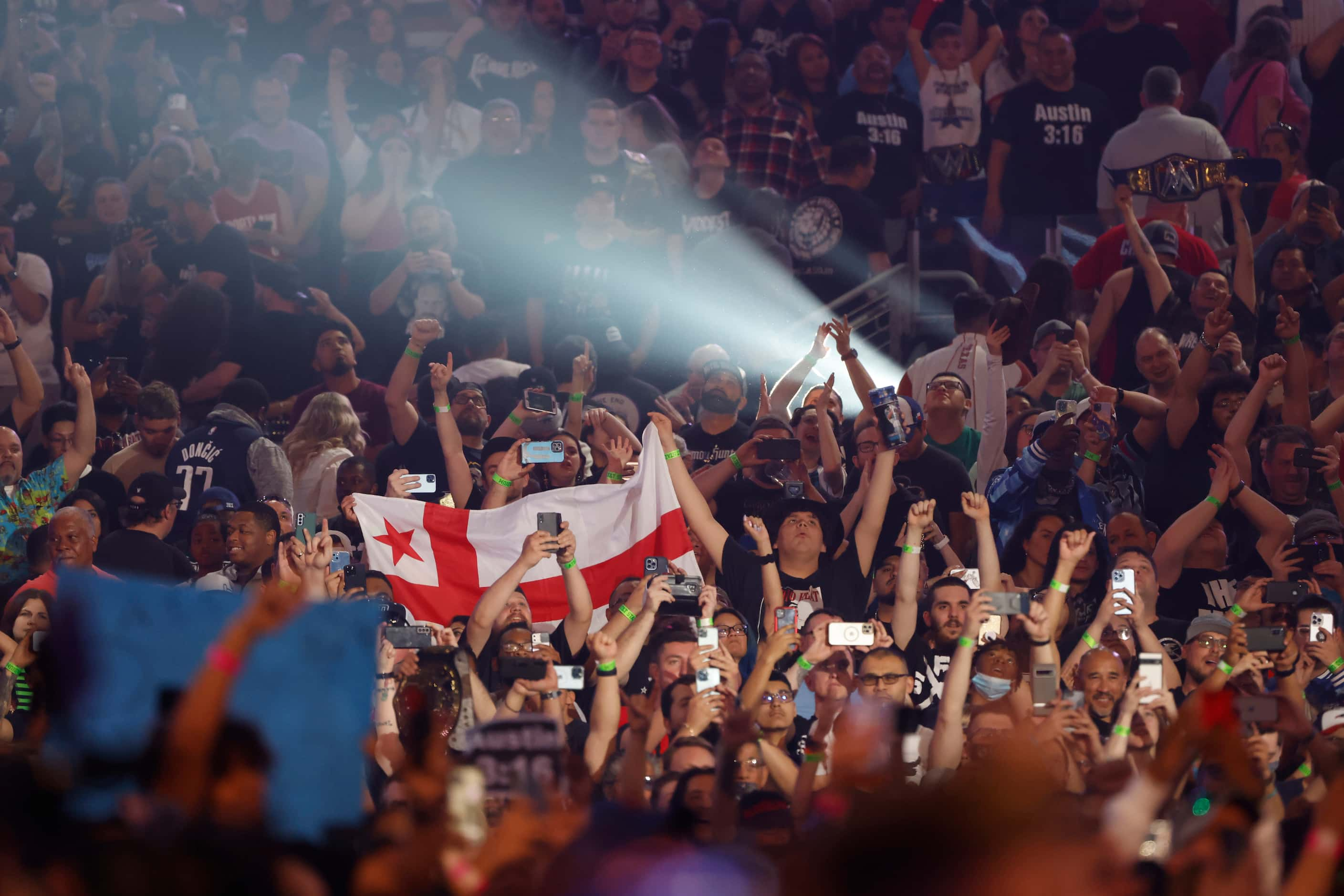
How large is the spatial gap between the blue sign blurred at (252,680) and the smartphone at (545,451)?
10.8 feet

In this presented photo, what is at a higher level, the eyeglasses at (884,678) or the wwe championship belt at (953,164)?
the wwe championship belt at (953,164)

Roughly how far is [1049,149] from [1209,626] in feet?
11.4

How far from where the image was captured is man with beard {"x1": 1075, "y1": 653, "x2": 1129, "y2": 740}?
5.29 metres

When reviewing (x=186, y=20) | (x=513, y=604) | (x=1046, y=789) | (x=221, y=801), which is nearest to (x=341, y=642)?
(x=221, y=801)

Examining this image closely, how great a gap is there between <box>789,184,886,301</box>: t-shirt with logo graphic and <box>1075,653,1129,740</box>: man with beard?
3310 millimetres

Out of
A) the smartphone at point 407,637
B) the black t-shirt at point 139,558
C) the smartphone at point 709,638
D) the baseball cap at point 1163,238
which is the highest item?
the baseball cap at point 1163,238

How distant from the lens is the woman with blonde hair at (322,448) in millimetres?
7027

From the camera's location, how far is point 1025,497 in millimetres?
6555

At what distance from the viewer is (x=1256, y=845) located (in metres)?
2.68

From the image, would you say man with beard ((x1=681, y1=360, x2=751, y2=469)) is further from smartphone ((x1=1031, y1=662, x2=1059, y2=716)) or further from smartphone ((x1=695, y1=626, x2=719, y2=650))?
smartphone ((x1=1031, y1=662, x2=1059, y2=716))

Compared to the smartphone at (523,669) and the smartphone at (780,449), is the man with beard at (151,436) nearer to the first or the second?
the smartphone at (780,449)

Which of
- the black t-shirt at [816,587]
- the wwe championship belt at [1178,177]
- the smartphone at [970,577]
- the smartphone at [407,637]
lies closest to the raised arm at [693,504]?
the black t-shirt at [816,587]

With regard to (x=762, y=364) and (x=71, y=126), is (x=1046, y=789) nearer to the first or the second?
(x=762, y=364)

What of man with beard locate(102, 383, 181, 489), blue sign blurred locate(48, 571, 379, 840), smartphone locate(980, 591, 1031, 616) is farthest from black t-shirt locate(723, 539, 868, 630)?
blue sign blurred locate(48, 571, 379, 840)
